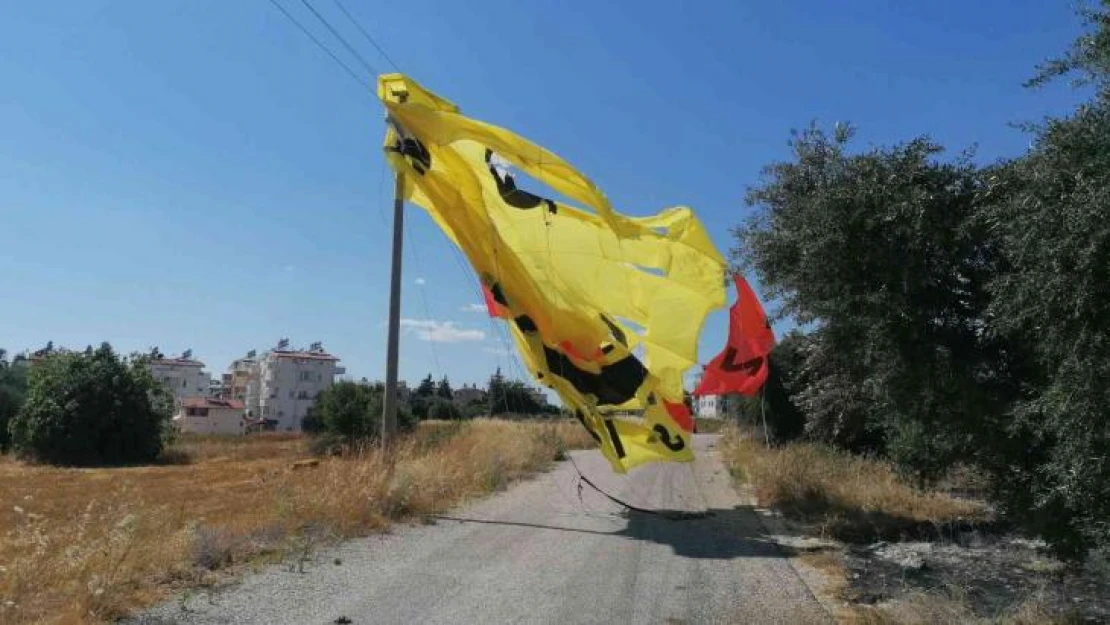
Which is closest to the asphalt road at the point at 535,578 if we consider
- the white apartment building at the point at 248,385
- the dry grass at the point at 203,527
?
the dry grass at the point at 203,527

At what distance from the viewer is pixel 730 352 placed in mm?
13266

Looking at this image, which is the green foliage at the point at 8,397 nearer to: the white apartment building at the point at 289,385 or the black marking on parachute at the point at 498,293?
the white apartment building at the point at 289,385

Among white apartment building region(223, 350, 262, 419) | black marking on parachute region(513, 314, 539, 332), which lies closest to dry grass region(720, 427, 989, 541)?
black marking on parachute region(513, 314, 539, 332)

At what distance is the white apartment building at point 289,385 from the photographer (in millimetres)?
129625

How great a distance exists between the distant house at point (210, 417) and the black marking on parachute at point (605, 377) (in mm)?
108466

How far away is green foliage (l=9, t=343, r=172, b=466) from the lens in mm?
55531

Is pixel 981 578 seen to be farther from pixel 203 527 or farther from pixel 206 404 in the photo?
pixel 206 404

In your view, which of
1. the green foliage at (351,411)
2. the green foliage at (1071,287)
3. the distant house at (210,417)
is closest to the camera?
the green foliage at (1071,287)

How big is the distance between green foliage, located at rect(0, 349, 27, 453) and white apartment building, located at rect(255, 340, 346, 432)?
39.7m

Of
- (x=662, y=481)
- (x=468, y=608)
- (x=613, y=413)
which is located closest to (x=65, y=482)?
(x=662, y=481)

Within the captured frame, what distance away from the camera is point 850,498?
1467 cm

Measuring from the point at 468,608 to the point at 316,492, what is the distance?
514 centimetres

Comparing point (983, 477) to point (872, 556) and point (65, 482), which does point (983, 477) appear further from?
point (65, 482)

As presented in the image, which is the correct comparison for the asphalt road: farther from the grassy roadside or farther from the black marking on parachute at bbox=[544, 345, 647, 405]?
the black marking on parachute at bbox=[544, 345, 647, 405]
